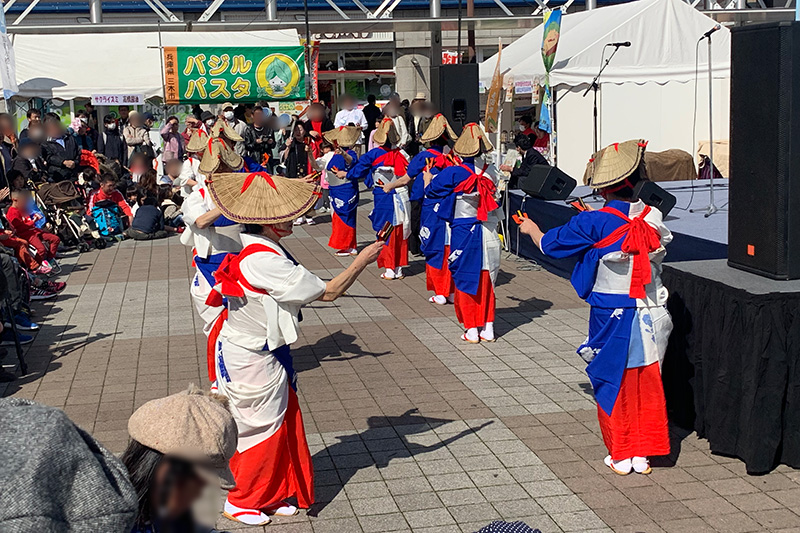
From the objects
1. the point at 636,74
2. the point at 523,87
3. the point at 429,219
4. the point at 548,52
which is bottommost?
→ the point at 429,219

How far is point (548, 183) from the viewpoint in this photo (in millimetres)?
10297

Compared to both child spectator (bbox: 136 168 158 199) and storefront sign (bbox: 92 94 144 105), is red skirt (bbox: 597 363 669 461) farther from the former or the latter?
storefront sign (bbox: 92 94 144 105)

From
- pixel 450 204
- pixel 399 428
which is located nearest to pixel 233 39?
pixel 450 204

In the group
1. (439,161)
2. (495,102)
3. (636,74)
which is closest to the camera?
(439,161)

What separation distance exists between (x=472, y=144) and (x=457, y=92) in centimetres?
466

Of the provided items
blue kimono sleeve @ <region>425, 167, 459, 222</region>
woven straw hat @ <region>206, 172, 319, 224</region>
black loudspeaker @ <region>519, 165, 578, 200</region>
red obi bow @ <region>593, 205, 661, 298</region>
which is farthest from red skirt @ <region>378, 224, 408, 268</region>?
woven straw hat @ <region>206, 172, 319, 224</region>

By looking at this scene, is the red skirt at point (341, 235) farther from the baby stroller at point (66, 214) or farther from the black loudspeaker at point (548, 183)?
the baby stroller at point (66, 214)

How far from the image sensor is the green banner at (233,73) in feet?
55.8

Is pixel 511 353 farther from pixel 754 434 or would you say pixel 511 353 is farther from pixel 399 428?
pixel 754 434

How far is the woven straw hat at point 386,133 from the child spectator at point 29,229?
13.8 ft

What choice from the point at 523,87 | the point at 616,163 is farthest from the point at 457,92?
the point at 616,163

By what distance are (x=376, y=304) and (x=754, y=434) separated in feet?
17.6

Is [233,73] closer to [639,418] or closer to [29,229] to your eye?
[29,229]

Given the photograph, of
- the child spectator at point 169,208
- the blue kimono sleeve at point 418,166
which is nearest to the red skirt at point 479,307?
the blue kimono sleeve at point 418,166
